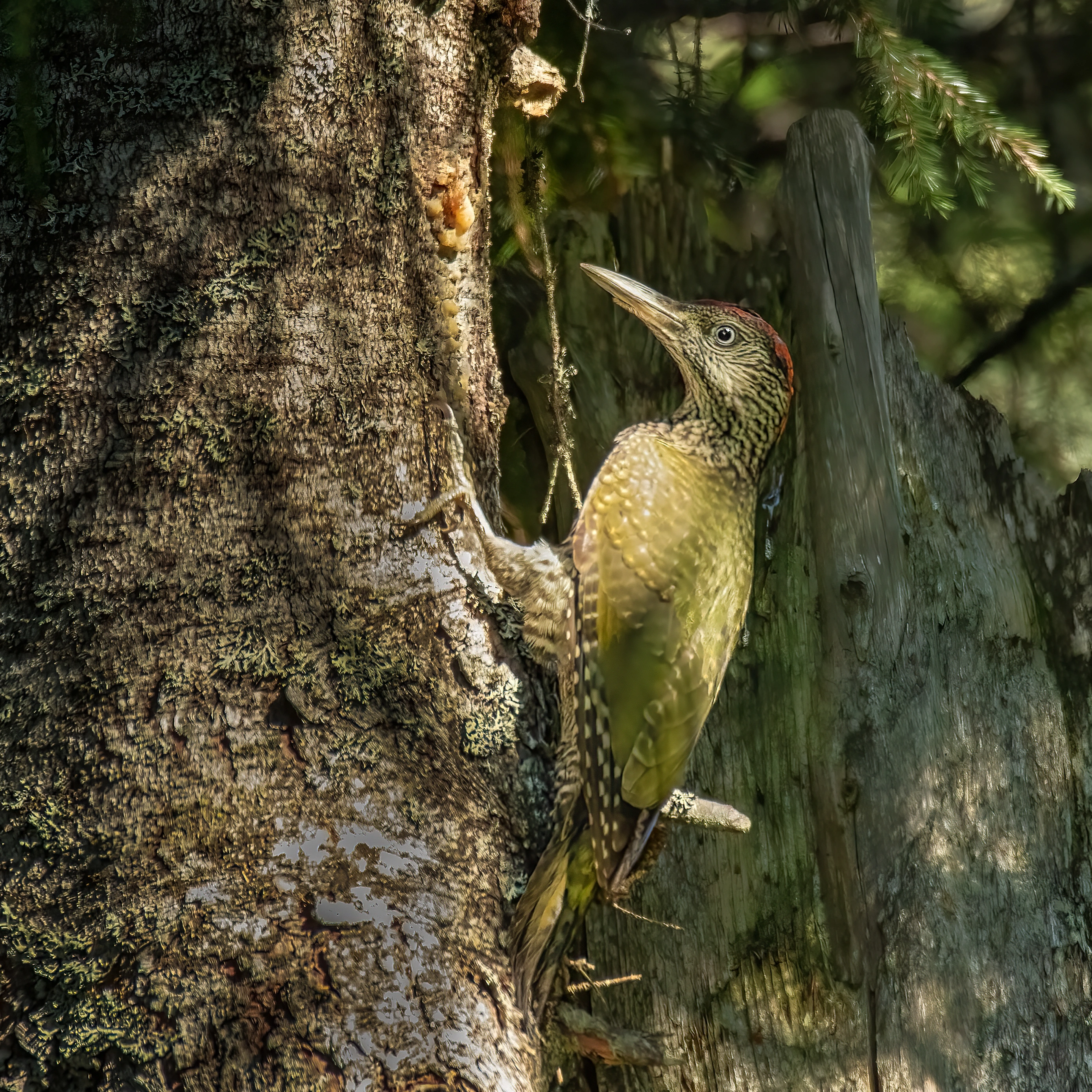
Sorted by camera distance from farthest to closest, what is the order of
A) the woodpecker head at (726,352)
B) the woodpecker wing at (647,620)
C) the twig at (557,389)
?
1. the woodpecker head at (726,352)
2. the twig at (557,389)
3. the woodpecker wing at (647,620)

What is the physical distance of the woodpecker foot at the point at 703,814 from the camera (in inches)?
89.6

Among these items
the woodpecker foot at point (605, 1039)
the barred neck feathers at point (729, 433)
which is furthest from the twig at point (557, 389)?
the woodpecker foot at point (605, 1039)

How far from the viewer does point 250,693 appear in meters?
1.74

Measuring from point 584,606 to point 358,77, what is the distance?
123cm

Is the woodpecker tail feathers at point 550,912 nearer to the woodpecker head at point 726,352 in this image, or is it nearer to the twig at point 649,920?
the twig at point 649,920

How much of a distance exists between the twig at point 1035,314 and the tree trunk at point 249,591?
2274mm

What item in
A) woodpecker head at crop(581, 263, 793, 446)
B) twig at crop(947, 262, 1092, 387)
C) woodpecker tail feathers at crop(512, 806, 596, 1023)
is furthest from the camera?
twig at crop(947, 262, 1092, 387)

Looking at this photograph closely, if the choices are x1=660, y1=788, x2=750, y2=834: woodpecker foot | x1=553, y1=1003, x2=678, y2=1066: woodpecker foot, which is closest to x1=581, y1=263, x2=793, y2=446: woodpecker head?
x1=660, y1=788, x2=750, y2=834: woodpecker foot

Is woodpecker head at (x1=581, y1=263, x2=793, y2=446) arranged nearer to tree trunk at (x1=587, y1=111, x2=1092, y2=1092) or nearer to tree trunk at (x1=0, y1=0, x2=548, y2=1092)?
tree trunk at (x1=587, y1=111, x2=1092, y2=1092)

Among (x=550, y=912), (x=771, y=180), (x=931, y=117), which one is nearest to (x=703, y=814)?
(x=550, y=912)

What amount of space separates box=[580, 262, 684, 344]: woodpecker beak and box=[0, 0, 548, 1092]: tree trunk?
51 centimetres

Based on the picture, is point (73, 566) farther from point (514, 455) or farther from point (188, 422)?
point (514, 455)

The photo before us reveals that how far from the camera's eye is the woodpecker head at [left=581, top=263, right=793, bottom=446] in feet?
8.61

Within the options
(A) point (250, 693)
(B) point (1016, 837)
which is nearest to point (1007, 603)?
(B) point (1016, 837)
